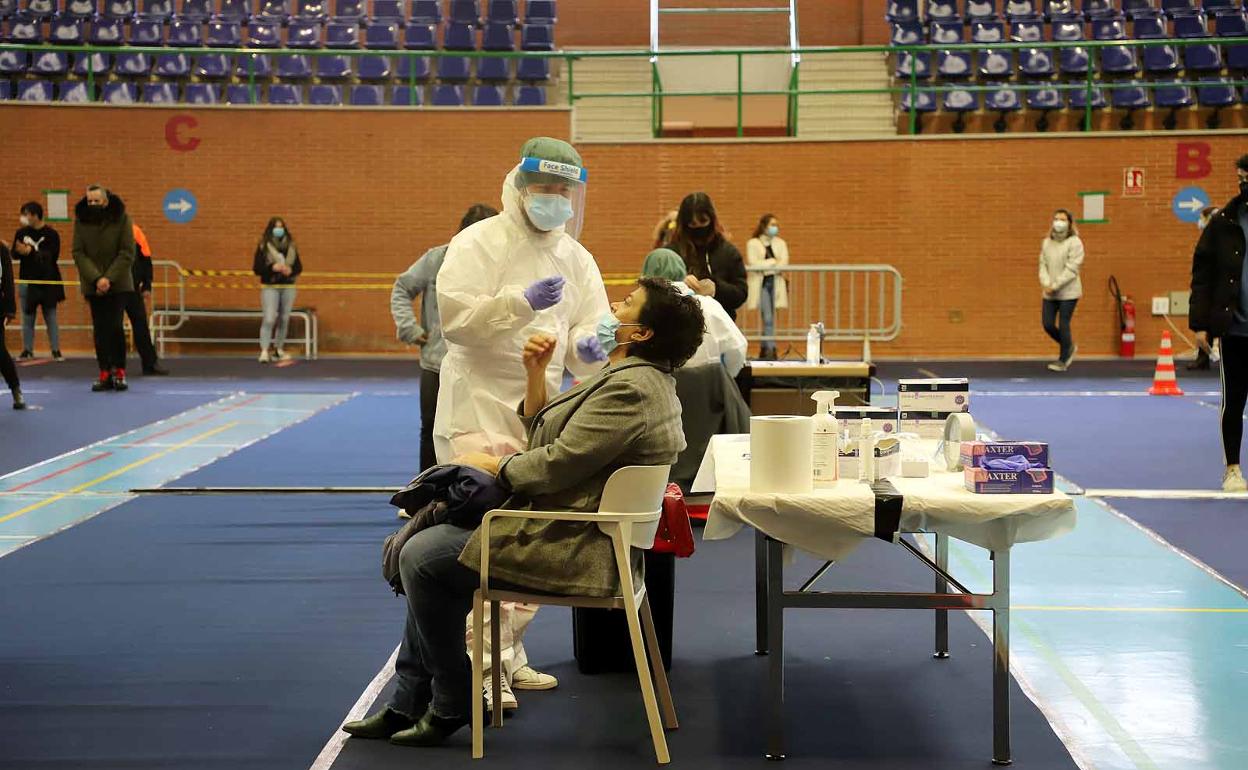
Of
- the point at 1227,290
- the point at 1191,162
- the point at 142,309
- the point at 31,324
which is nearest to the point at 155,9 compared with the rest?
the point at 31,324

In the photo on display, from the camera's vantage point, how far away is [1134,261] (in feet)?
60.5

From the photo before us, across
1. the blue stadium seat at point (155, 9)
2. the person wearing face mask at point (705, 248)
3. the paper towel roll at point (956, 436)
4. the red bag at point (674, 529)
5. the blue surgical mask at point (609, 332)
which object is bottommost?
the red bag at point (674, 529)

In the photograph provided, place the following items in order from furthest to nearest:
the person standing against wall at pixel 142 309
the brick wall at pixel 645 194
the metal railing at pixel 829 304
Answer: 1. the brick wall at pixel 645 194
2. the metal railing at pixel 829 304
3. the person standing against wall at pixel 142 309

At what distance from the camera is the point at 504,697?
170 inches

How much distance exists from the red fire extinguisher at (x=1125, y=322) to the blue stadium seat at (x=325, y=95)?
11.1 m

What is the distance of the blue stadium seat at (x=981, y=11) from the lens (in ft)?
67.2

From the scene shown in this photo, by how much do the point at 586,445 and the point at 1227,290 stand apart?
17.3ft

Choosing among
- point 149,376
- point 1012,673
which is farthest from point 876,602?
point 149,376

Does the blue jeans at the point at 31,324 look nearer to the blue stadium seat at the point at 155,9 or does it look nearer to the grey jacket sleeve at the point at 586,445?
the blue stadium seat at the point at 155,9

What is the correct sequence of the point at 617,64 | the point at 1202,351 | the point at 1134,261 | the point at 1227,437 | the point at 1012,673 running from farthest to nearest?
1. the point at 617,64
2. the point at 1134,261
3. the point at 1202,351
4. the point at 1227,437
5. the point at 1012,673

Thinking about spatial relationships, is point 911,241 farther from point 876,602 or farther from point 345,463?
point 876,602

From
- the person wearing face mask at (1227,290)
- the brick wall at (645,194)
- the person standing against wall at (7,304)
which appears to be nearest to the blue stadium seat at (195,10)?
the brick wall at (645,194)

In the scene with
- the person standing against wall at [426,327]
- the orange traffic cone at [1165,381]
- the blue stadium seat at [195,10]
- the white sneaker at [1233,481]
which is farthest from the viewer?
the blue stadium seat at [195,10]

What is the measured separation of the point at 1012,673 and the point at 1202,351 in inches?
533
